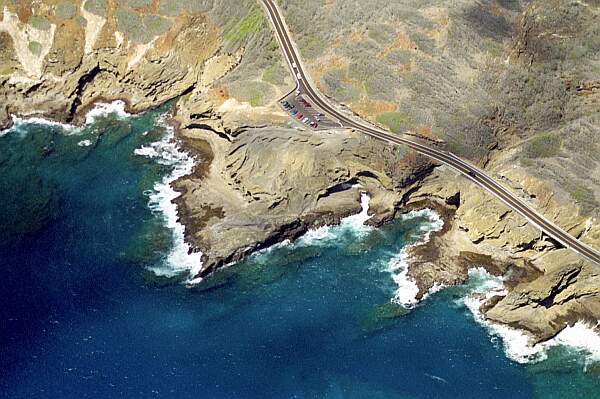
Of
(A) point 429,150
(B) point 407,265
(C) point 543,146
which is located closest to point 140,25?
(A) point 429,150

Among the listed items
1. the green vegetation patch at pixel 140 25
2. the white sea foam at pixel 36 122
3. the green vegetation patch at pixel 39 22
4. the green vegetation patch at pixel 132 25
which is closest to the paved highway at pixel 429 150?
the green vegetation patch at pixel 140 25

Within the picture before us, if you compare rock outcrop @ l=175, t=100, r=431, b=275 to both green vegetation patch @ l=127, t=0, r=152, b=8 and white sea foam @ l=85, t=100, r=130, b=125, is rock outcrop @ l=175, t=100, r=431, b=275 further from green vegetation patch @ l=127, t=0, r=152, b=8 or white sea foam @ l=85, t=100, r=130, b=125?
green vegetation patch @ l=127, t=0, r=152, b=8

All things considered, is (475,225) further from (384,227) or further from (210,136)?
(210,136)

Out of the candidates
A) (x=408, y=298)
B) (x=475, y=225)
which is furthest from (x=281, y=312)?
(x=475, y=225)

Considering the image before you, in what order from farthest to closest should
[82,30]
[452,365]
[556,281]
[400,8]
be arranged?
[82,30] → [400,8] → [556,281] → [452,365]

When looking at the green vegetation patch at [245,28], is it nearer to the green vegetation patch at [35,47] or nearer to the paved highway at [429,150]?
the paved highway at [429,150]

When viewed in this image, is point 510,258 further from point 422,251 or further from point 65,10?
point 65,10

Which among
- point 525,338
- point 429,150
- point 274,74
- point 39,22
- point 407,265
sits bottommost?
point 525,338
